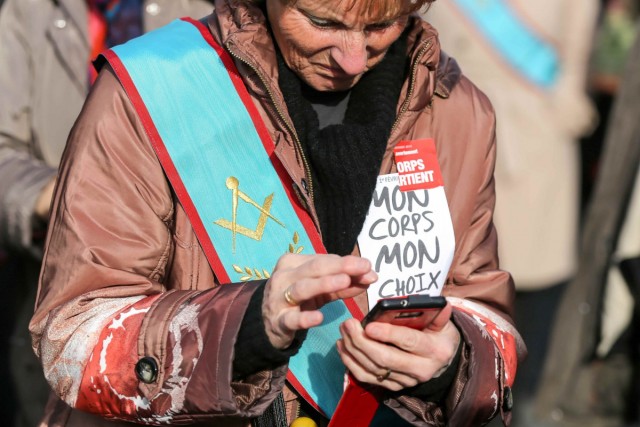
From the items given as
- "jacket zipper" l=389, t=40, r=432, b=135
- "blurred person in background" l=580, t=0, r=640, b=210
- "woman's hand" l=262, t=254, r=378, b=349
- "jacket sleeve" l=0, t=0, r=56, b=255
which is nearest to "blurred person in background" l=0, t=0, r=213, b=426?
"jacket sleeve" l=0, t=0, r=56, b=255

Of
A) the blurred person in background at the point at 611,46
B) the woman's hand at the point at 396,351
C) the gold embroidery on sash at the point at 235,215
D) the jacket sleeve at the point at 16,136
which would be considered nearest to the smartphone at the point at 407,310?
the woman's hand at the point at 396,351

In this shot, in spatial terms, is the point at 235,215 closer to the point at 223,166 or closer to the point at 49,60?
the point at 223,166

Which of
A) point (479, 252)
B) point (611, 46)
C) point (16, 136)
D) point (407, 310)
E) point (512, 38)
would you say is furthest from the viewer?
point (611, 46)

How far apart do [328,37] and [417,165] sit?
393 millimetres

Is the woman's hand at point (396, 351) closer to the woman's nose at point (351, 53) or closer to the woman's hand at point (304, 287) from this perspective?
the woman's hand at point (304, 287)

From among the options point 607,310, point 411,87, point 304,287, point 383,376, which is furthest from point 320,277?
point 607,310

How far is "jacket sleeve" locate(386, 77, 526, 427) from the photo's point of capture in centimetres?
311

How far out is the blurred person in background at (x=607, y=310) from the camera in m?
5.14

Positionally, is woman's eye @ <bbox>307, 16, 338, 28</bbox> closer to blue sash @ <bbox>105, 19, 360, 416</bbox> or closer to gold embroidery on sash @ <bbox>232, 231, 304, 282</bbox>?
blue sash @ <bbox>105, 19, 360, 416</bbox>

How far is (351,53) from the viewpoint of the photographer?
3029 mm

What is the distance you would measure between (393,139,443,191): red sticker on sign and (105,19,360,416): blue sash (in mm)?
266

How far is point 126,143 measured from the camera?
295cm

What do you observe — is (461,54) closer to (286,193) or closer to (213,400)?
(286,193)

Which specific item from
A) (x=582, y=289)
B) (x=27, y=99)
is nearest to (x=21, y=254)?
(x=27, y=99)
